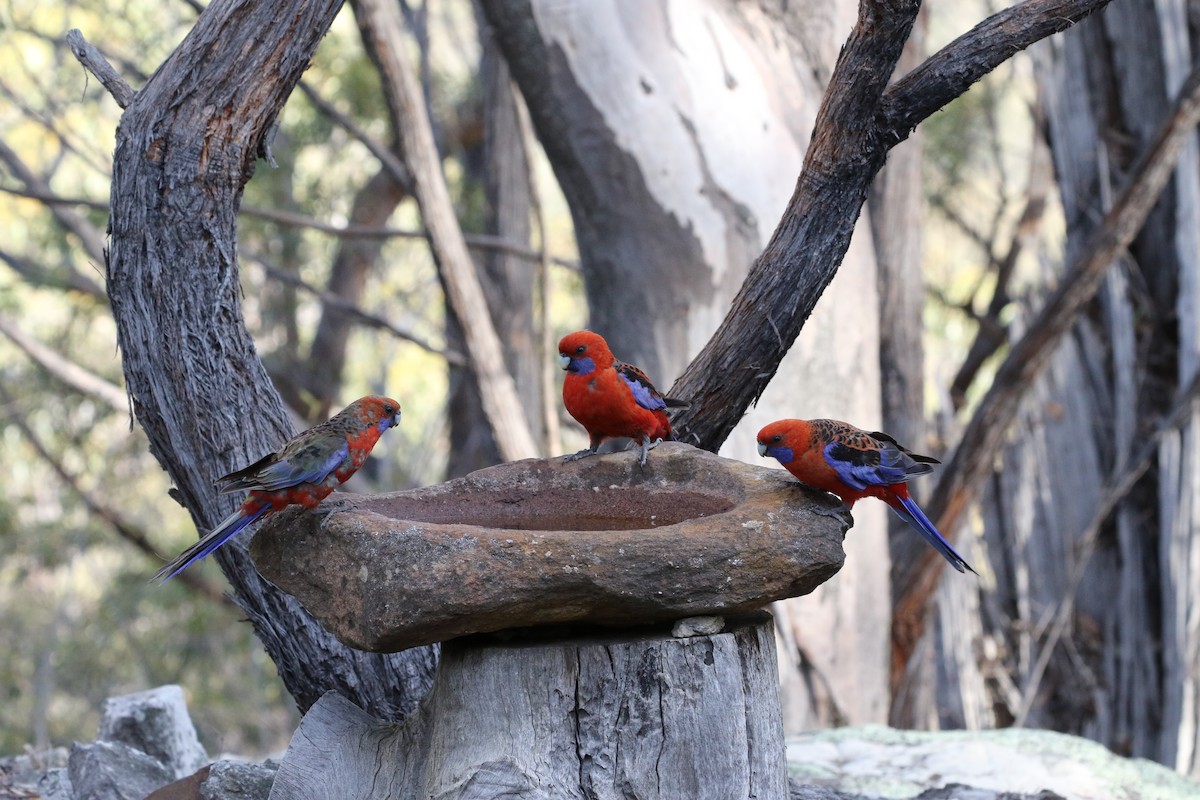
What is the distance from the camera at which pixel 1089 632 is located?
23.0 ft

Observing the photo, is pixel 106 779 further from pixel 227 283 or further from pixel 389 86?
pixel 389 86

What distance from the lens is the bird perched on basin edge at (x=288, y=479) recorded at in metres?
2.76

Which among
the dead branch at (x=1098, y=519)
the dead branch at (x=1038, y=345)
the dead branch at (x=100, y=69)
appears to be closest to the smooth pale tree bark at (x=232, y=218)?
the dead branch at (x=100, y=69)

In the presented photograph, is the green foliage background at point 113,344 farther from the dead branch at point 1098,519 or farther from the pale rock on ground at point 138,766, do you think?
the pale rock on ground at point 138,766

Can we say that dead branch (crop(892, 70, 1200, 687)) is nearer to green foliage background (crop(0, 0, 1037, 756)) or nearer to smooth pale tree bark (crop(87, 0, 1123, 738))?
smooth pale tree bark (crop(87, 0, 1123, 738))

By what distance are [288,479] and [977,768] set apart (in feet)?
8.88

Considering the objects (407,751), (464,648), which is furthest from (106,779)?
(464,648)

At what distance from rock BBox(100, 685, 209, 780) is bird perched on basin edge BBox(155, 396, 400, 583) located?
1630 mm

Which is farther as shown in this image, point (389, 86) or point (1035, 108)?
point (1035, 108)

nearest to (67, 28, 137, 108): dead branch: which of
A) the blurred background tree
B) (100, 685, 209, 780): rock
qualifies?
the blurred background tree

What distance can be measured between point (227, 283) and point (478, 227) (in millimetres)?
6537

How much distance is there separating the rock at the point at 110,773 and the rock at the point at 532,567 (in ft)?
3.50

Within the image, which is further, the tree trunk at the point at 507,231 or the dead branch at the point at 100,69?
the tree trunk at the point at 507,231

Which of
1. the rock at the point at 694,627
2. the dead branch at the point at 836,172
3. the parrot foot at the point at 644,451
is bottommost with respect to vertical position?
the rock at the point at 694,627
